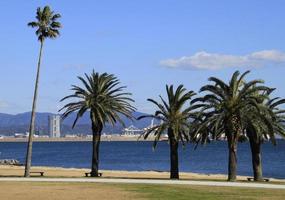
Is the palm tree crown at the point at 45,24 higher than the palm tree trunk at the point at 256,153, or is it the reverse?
the palm tree crown at the point at 45,24

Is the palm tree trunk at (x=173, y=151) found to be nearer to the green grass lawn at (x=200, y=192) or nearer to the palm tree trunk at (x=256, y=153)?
the palm tree trunk at (x=256, y=153)

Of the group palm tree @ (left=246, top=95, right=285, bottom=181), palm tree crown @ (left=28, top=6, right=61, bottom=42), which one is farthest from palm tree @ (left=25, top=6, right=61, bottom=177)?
palm tree @ (left=246, top=95, right=285, bottom=181)

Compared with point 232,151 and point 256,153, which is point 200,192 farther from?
point 256,153

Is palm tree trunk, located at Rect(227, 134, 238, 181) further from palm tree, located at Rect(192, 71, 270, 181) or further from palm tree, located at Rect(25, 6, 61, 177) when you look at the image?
palm tree, located at Rect(25, 6, 61, 177)

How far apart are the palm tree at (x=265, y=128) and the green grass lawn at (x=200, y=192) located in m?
9.35

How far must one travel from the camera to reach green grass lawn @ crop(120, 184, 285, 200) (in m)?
29.9

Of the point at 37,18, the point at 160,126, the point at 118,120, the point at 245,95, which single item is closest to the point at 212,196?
the point at 245,95

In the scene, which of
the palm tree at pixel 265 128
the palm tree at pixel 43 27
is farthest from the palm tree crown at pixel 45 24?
the palm tree at pixel 265 128

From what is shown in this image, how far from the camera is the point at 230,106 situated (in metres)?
43.8

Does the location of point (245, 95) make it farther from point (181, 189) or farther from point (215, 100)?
point (181, 189)

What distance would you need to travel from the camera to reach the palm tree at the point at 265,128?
43500 millimetres

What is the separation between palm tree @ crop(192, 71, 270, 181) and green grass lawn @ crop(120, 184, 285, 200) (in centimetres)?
867

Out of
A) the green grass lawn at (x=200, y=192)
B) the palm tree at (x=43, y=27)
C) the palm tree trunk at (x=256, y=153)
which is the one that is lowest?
the green grass lawn at (x=200, y=192)

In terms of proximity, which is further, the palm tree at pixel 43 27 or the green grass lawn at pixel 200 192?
the palm tree at pixel 43 27
